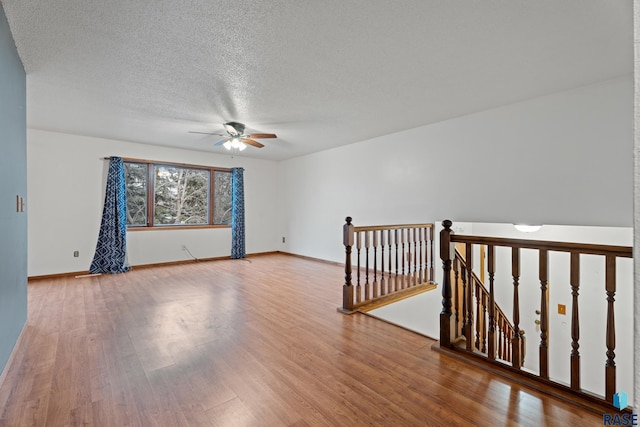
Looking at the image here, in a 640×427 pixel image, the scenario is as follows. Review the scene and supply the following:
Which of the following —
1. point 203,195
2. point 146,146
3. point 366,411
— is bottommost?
point 366,411

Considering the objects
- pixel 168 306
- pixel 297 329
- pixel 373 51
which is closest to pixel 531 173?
pixel 373 51

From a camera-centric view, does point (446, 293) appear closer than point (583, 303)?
Yes

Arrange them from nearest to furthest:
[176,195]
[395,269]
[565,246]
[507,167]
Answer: [565,246] < [507,167] < [395,269] < [176,195]

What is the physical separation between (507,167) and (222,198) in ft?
19.1

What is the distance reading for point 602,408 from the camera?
1611 millimetres

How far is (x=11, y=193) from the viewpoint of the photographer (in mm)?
2264

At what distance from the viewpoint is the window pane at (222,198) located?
681 cm

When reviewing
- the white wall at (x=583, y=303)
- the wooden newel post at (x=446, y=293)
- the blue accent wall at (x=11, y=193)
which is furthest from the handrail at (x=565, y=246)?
the blue accent wall at (x=11, y=193)

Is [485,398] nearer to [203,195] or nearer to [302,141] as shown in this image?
[302,141]

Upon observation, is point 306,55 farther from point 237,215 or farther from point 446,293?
point 237,215

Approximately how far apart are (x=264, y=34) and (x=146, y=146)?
4718 mm

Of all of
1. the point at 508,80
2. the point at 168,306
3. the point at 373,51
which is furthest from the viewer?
the point at 168,306

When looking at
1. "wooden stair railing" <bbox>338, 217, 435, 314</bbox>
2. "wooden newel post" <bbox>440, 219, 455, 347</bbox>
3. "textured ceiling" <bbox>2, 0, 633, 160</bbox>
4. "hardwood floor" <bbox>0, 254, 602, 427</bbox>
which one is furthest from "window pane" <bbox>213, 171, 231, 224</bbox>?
"wooden newel post" <bbox>440, 219, 455, 347</bbox>

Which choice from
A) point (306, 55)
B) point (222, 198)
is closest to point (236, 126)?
point (306, 55)
